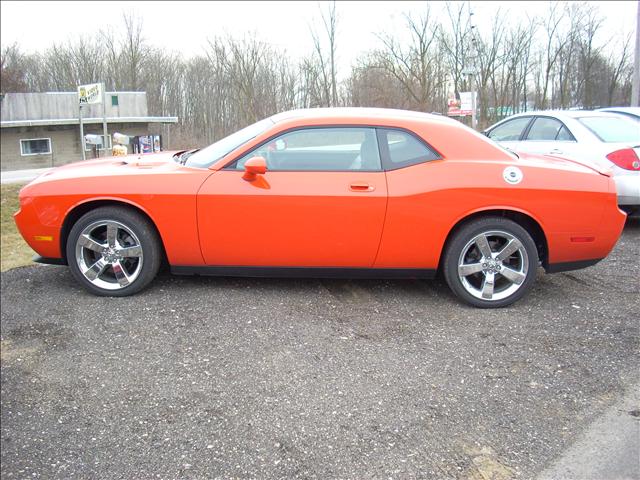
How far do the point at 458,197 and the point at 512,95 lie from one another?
3790 cm

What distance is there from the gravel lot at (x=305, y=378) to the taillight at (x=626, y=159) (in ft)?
6.70

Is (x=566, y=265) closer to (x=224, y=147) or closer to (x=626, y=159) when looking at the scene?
(x=626, y=159)

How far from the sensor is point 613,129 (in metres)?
6.85

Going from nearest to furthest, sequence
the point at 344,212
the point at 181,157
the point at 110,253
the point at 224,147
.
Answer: the point at 344,212 → the point at 110,253 → the point at 224,147 → the point at 181,157

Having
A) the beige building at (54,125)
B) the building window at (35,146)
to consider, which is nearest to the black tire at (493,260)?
the beige building at (54,125)

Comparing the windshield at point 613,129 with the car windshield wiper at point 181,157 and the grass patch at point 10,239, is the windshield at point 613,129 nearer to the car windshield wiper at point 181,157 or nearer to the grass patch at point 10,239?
the car windshield wiper at point 181,157

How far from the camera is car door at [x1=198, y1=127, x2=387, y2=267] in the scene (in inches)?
167

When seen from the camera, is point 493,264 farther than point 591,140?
No

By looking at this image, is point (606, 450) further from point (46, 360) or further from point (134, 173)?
point (134, 173)

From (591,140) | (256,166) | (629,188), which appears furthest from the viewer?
(591,140)

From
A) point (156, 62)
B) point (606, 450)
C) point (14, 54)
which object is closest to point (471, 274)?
point (606, 450)

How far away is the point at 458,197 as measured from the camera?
422 centimetres

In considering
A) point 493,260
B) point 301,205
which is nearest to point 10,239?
point 301,205

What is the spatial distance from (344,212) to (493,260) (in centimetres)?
122
